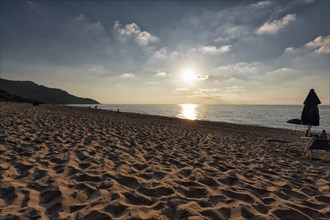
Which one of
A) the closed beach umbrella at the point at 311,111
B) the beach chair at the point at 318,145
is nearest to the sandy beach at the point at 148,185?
the beach chair at the point at 318,145

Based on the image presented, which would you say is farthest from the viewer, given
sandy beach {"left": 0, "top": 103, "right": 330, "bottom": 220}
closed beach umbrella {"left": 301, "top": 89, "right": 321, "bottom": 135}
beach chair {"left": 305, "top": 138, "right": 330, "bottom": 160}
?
closed beach umbrella {"left": 301, "top": 89, "right": 321, "bottom": 135}

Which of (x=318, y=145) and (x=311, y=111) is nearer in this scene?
(x=318, y=145)

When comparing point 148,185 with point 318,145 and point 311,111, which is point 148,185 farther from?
point 311,111

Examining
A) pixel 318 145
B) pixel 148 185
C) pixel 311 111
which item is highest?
pixel 311 111

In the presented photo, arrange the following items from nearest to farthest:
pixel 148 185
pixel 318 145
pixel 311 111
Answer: pixel 148 185
pixel 318 145
pixel 311 111

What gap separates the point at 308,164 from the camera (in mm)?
7000

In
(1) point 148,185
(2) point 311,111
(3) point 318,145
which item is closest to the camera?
(1) point 148,185

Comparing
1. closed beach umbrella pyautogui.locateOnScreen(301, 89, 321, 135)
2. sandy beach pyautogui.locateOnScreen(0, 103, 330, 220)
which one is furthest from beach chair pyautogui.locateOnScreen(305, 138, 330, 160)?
closed beach umbrella pyautogui.locateOnScreen(301, 89, 321, 135)

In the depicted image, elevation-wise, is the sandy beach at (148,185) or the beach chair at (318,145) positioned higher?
the beach chair at (318,145)

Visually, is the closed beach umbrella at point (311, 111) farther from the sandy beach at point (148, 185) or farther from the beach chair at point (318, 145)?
the sandy beach at point (148, 185)

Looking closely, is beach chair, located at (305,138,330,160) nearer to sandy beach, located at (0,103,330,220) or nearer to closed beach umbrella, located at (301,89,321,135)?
sandy beach, located at (0,103,330,220)

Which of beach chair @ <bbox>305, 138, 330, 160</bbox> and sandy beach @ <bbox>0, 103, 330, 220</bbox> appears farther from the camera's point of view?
beach chair @ <bbox>305, 138, 330, 160</bbox>

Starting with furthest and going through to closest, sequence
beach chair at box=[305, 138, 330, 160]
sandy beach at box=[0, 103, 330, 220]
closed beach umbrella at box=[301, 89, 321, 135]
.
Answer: closed beach umbrella at box=[301, 89, 321, 135], beach chair at box=[305, 138, 330, 160], sandy beach at box=[0, 103, 330, 220]

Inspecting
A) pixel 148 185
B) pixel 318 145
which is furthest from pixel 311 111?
pixel 148 185
